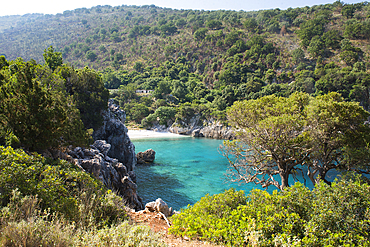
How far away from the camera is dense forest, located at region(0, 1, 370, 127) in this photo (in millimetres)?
75375

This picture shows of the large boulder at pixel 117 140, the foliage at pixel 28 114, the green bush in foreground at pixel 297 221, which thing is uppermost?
the foliage at pixel 28 114

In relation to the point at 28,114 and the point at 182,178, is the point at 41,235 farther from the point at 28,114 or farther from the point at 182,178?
the point at 182,178

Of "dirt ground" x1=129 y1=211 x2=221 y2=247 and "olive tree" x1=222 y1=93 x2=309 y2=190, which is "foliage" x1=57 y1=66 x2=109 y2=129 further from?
"dirt ground" x1=129 y1=211 x2=221 y2=247

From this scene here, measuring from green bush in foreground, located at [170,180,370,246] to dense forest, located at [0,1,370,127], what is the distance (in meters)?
62.8

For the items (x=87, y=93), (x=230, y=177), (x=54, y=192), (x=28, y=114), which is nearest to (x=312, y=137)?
(x=230, y=177)

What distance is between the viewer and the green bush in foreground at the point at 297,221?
17.6ft

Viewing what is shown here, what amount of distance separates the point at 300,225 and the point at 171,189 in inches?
712

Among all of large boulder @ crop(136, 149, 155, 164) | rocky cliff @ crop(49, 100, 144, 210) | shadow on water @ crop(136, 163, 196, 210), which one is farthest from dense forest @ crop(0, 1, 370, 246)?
large boulder @ crop(136, 149, 155, 164)

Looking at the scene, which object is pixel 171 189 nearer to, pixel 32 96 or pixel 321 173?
pixel 321 173

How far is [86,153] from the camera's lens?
1634 centimetres

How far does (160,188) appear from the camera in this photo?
22953 millimetres

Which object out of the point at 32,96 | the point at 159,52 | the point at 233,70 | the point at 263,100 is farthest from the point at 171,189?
the point at 159,52

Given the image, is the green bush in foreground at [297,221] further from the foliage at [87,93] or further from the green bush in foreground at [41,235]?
the foliage at [87,93]

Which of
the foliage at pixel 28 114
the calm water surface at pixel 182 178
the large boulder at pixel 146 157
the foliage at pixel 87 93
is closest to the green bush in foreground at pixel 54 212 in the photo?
the foliage at pixel 28 114
